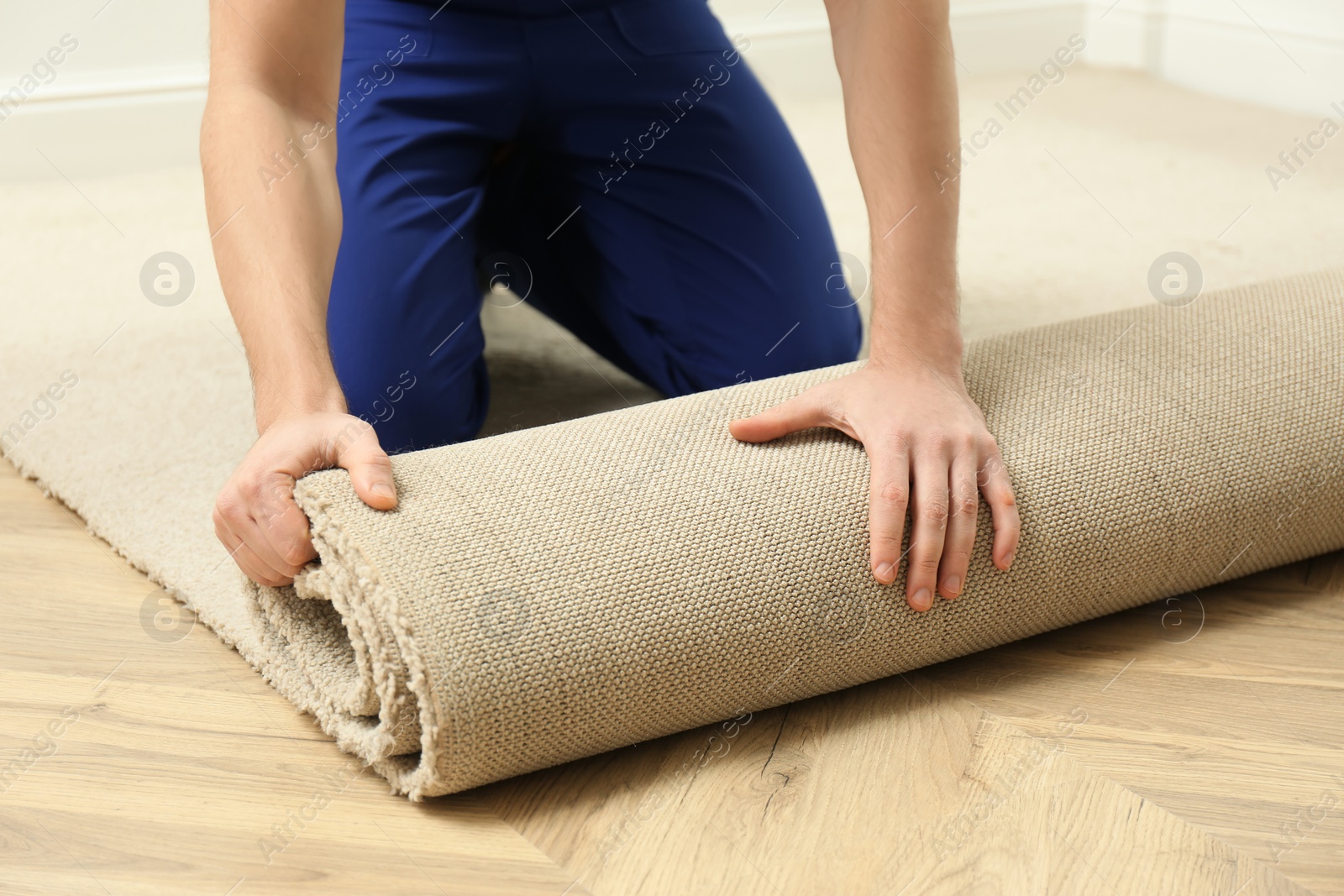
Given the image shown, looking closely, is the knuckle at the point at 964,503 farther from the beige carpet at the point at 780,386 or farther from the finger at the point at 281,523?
the finger at the point at 281,523

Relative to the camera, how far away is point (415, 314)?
115cm

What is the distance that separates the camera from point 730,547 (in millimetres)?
764

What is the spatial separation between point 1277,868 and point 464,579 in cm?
53

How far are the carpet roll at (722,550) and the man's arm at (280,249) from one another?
0.03 metres

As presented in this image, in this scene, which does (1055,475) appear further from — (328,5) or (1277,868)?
(328,5)

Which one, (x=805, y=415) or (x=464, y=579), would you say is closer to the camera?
(x=464, y=579)

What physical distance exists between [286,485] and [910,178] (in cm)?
53

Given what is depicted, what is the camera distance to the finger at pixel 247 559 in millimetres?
786

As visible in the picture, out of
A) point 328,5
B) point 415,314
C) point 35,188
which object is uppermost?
point 328,5

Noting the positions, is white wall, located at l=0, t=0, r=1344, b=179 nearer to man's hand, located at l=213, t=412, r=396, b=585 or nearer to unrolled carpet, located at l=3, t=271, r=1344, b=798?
unrolled carpet, located at l=3, t=271, r=1344, b=798

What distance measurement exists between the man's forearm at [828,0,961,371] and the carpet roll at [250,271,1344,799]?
0.07 meters

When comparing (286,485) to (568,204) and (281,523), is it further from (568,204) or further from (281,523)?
(568,204)

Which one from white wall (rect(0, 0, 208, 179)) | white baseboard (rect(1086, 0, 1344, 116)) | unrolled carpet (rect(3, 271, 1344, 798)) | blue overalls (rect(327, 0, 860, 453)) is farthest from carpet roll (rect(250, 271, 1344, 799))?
white wall (rect(0, 0, 208, 179))

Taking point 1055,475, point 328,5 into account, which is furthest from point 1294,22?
point 328,5
